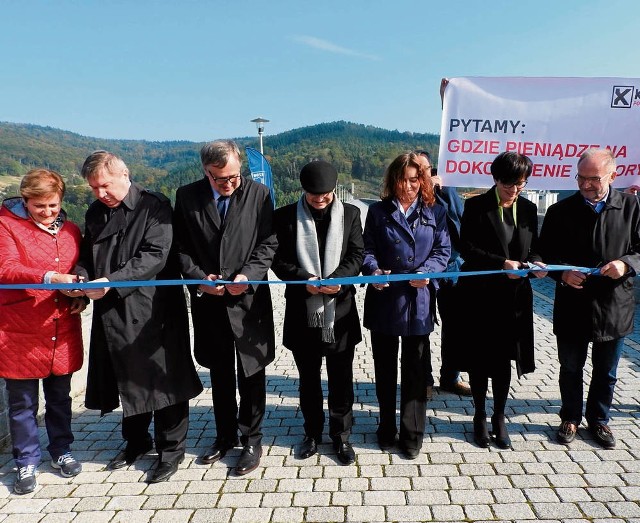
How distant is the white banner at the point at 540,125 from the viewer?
13.4 feet

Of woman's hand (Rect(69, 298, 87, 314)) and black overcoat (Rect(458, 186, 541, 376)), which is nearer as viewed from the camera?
woman's hand (Rect(69, 298, 87, 314))

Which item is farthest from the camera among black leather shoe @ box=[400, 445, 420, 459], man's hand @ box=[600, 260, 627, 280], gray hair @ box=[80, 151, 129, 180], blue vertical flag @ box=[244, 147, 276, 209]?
blue vertical flag @ box=[244, 147, 276, 209]

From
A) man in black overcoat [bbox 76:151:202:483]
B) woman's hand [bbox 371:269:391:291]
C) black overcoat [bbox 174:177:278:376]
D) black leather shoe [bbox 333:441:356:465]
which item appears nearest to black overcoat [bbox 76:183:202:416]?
man in black overcoat [bbox 76:151:202:483]

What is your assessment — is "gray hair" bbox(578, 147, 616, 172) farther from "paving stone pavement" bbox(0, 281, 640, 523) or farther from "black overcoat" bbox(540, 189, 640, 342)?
"paving stone pavement" bbox(0, 281, 640, 523)

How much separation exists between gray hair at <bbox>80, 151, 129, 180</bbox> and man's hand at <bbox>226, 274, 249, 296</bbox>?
41.3 inches

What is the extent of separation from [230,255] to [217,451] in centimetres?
155

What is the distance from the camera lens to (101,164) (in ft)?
9.99

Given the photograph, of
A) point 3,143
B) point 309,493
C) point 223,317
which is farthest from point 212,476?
point 3,143

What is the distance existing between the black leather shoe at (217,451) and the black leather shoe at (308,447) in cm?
55

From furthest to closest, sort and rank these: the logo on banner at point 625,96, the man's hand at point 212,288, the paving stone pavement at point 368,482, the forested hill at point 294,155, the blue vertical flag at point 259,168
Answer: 1. the forested hill at point 294,155
2. the blue vertical flag at point 259,168
3. the logo on banner at point 625,96
4. the man's hand at point 212,288
5. the paving stone pavement at point 368,482

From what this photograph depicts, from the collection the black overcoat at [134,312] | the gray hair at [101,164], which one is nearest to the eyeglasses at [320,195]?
the black overcoat at [134,312]

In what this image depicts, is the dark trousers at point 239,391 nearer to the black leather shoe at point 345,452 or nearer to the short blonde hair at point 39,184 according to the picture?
the black leather shoe at point 345,452

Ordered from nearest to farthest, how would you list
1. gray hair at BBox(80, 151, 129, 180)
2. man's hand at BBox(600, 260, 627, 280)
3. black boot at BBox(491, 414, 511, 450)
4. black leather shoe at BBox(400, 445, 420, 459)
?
1. gray hair at BBox(80, 151, 129, 180)
2. man's hand at BBox(600, 260, 627, 280)
3. black leather shoe at BBox(400, 445, 420, 459)
4. black boot at BBox(491, 414, 511, 450)

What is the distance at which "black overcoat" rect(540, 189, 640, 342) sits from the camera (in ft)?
11.0
